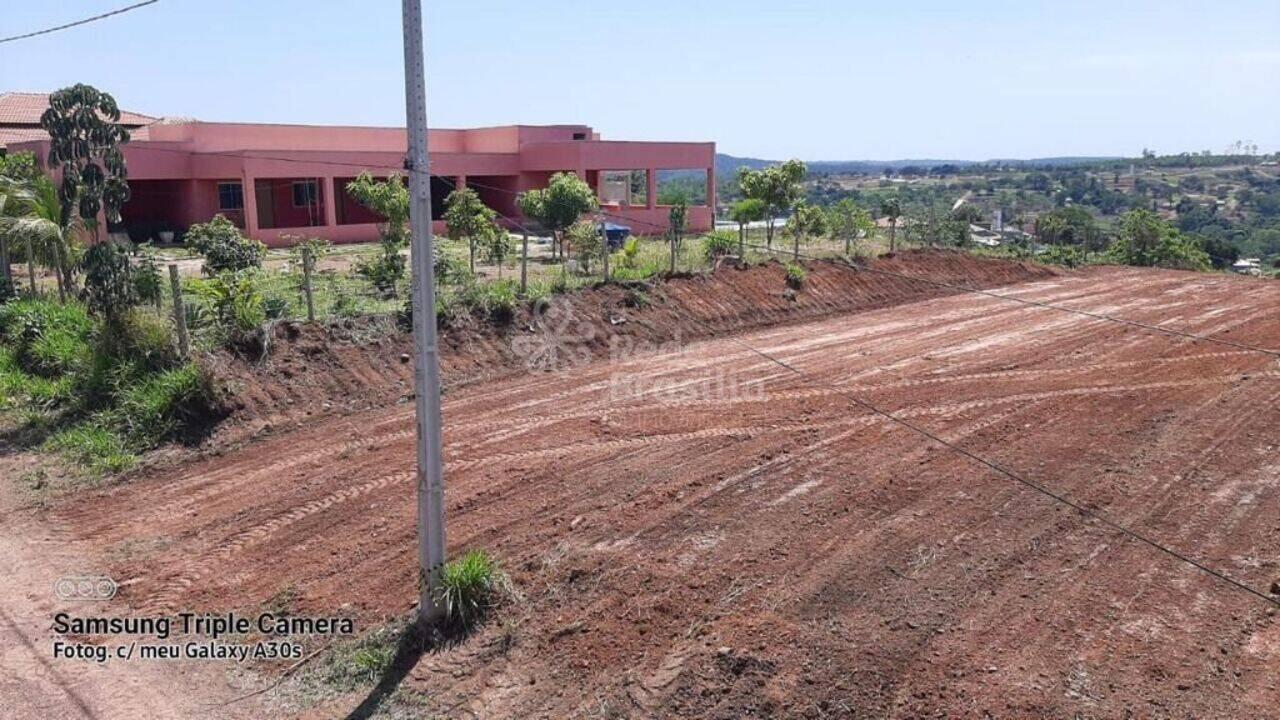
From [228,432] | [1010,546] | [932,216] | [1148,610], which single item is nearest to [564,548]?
[1010,546]

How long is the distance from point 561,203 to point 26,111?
922 inches

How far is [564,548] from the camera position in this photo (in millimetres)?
7957

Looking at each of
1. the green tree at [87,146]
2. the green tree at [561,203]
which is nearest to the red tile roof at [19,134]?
the green tree at [561,203]

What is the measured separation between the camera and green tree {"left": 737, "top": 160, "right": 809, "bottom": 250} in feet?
82.9

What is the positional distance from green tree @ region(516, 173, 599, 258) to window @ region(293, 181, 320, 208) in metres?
10.5

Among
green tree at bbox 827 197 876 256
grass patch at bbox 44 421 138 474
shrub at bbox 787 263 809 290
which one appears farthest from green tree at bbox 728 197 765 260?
grass patch at bbox 44 421 138 474

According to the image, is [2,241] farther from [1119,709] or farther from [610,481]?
[1119,709]

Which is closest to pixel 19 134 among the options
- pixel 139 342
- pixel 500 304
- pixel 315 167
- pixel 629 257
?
pixel 315 167

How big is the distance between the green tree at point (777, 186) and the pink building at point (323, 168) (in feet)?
13.0

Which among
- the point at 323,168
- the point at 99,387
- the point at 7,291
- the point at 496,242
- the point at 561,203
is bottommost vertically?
the point at 99,387

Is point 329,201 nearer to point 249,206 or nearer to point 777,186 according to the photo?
point 249,206

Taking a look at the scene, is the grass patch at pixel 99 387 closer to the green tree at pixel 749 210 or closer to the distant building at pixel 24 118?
the green tree at pixel 749 210

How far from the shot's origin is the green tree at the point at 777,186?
25.3m

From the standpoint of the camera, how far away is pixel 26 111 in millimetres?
35562
